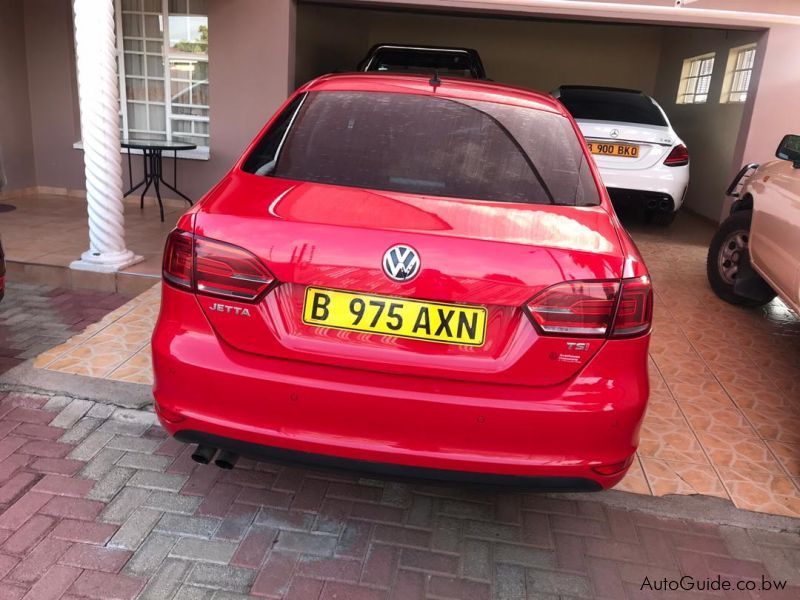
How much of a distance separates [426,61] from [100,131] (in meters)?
4.40

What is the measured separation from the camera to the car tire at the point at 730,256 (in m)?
5.32

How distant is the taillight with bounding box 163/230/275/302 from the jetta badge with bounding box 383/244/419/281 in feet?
1.13

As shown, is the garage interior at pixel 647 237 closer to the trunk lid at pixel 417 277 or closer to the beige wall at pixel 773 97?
the beige wall at pixel 773 97

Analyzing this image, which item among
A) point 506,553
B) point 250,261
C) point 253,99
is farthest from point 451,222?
point 253,99

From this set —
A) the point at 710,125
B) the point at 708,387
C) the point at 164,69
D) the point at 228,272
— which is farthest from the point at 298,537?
the point at 710,125

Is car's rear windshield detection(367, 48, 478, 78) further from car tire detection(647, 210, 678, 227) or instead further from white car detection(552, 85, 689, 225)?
car tire detection(647, 210, 678, 227)

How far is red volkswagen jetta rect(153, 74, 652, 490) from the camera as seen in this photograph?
1.92 metres

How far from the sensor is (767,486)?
2.95 metres

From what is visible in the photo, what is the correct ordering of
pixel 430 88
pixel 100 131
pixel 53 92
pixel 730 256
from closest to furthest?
pixel 430 88
pixel 100 131
pixel 730 256
pixel 53 92

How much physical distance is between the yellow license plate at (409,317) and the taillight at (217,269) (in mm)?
177

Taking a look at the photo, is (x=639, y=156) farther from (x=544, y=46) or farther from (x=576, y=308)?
(x=544, y=46)

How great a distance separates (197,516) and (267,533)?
0.28 m

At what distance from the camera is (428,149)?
2.46 meters

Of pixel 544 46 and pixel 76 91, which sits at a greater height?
pixel 544 46
